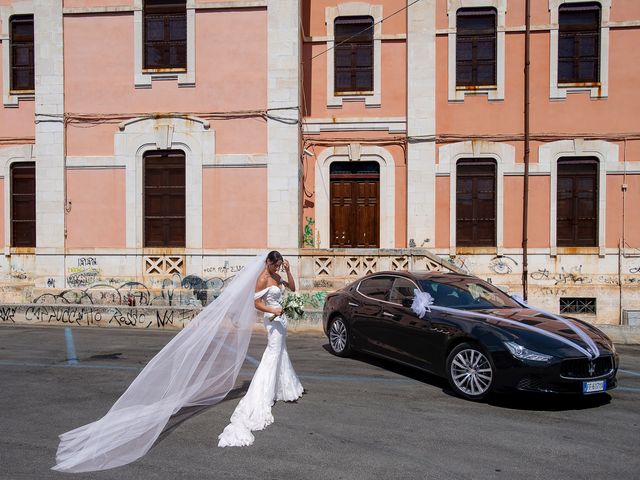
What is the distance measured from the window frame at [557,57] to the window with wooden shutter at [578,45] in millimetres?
160

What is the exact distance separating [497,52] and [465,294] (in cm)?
1013

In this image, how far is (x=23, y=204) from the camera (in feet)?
51.9

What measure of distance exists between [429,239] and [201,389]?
33.9ft

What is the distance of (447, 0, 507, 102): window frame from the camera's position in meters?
15.4

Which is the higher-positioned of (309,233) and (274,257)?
(309,233)

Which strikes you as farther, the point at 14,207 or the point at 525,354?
the point at 14,207

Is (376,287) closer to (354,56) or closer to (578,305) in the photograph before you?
(578,305)

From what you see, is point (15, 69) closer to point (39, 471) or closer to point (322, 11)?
point (322, 11)

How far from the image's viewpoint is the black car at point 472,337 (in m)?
6.21

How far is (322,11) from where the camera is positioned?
16125mm

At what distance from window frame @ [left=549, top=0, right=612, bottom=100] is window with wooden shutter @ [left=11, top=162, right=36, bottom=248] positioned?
14.8 m

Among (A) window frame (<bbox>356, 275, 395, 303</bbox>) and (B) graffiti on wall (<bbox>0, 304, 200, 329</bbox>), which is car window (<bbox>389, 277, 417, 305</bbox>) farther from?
(B) graffiti on wall (<bbox>0, 304, 200, 329</bbox>)

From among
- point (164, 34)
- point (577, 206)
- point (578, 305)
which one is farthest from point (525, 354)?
point (164, 34)

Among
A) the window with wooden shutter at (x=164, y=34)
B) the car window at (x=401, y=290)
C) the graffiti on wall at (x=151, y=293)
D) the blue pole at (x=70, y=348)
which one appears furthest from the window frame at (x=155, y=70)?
the car window at (x=401, y=290)
